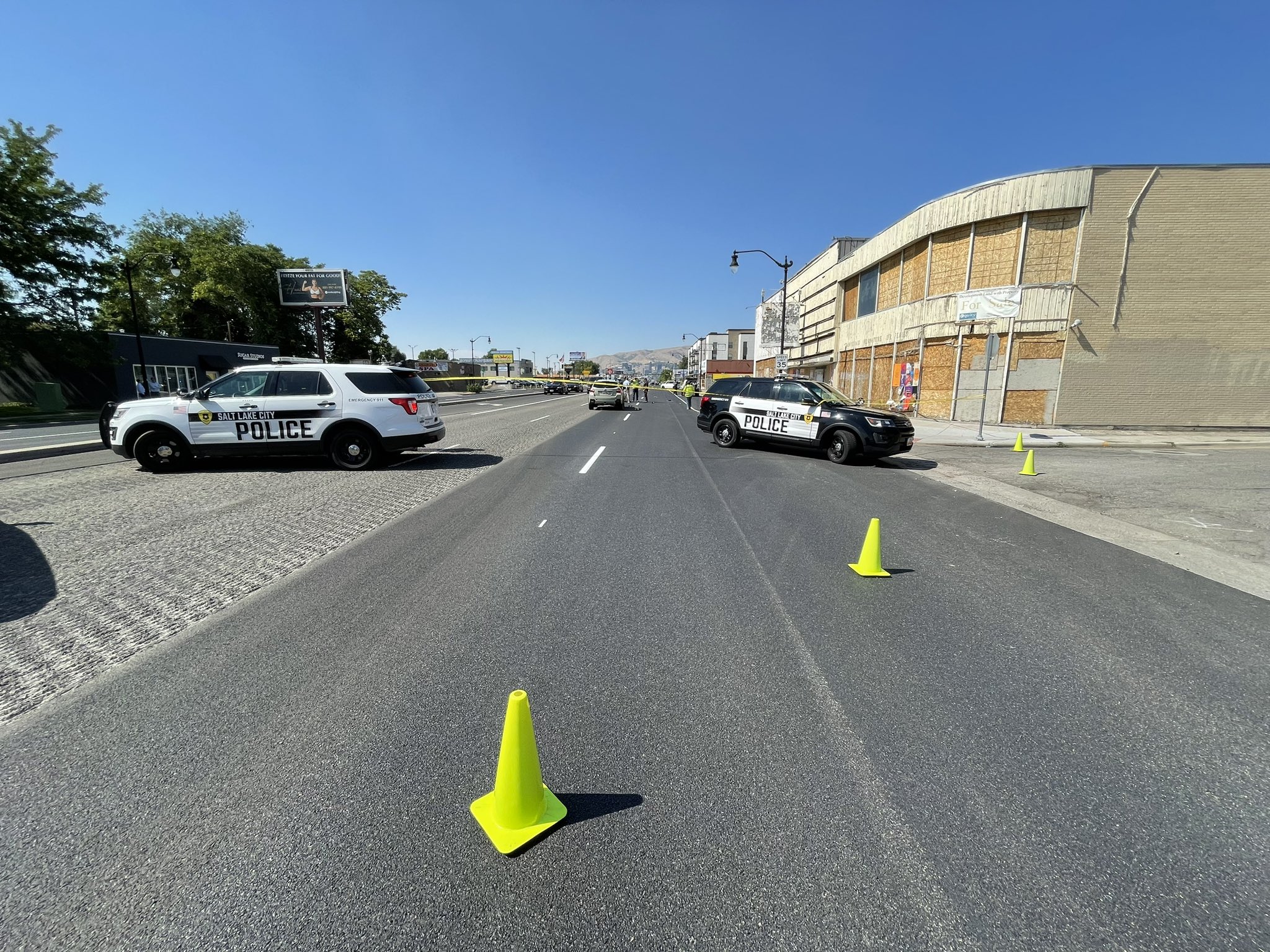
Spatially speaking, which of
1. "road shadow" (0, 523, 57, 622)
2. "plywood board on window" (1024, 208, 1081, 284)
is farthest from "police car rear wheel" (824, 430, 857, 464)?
"plywood board on window" (1024, 208, 1081, 284)

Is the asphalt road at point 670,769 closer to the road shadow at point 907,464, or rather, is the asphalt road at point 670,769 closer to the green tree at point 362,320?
the road shadow at point 907,464

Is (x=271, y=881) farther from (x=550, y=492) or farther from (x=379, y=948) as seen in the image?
(x=550, y=492)

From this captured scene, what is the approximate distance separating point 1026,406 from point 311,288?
144 feet

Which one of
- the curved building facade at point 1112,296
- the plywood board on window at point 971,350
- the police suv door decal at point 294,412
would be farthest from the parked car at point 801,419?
the plywood board on window at point 971,350

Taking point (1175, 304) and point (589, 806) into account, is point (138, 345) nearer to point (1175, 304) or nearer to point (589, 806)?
point (589, 806)

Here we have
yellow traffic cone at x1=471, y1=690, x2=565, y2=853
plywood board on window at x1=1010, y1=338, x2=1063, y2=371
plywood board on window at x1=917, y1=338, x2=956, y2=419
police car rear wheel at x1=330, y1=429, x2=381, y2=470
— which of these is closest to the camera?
yellow traffic cone at x1=471, y1=690, x2=565, y2=853

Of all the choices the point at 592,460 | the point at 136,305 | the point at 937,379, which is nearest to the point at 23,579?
the point at 592,460

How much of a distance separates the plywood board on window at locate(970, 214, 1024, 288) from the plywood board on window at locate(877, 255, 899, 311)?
4756 millimetres

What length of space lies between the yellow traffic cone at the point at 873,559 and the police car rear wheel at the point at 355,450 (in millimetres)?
8590

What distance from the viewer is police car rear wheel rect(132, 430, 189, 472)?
9.41 metres

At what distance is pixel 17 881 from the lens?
73.0 inches

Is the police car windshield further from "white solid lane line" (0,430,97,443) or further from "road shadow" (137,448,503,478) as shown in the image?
"white solid lane line" (0,430,97,443)

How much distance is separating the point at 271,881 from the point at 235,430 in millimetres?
9757

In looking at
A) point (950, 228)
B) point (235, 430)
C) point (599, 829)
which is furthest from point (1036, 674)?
point (950, 228)
